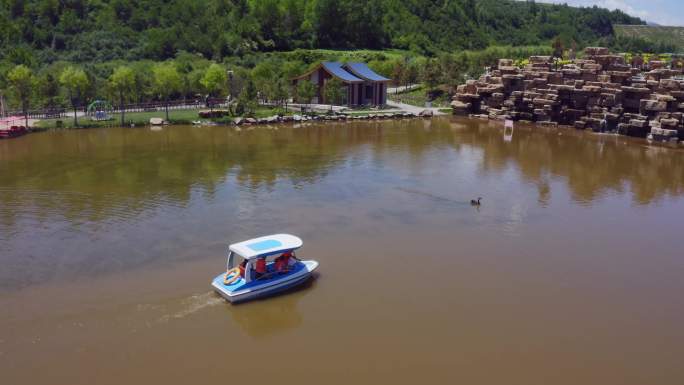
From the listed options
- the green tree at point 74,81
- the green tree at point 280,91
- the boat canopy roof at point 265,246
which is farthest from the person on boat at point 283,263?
the green tree at point 280,91

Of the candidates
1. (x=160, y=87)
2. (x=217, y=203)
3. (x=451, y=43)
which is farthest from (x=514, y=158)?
(x=451, y=43)

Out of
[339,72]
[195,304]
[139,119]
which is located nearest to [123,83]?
[139,119]

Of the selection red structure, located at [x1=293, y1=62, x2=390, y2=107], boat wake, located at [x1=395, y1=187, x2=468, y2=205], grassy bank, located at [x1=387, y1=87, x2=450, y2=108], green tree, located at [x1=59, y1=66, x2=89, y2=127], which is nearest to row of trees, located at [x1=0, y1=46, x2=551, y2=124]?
green tree, located at [x1=59, y1=66, x2=89, y2=127]

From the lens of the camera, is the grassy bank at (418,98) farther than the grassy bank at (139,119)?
Yes

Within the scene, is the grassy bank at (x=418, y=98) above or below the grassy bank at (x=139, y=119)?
above

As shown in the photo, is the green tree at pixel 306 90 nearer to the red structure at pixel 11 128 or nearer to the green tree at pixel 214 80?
the green tree at pixel 214 80

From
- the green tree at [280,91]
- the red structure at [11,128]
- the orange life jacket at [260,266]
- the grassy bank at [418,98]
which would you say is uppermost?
the green tree at [280,91]

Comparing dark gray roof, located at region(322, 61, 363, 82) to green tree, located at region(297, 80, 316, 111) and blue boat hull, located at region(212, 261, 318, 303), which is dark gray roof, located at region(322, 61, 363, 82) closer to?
green tree, located at region(297, 80, 316, 111)
